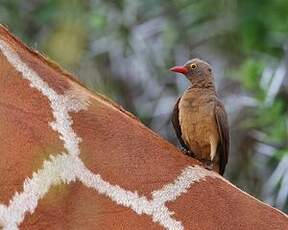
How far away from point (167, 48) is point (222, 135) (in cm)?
313

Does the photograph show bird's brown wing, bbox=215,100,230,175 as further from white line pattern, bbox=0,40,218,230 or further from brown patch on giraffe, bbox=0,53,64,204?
brown patch on giraffe, bbox=0,53,64,204

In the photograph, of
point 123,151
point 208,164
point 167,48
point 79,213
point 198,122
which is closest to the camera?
point 79,213

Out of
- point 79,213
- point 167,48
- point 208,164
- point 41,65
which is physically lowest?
point 167,48

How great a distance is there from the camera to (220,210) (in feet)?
7.90

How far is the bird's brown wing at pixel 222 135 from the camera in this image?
3059 mm

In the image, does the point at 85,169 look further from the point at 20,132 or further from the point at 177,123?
the point at 177,123

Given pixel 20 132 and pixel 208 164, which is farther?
pixel 208 164

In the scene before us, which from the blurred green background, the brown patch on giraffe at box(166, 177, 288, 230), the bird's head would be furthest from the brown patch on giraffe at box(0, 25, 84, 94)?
the blurred green background

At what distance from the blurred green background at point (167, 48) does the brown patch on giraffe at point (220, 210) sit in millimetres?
2944

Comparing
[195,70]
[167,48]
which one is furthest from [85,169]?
[167,48]

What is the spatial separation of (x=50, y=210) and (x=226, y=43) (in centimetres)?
421

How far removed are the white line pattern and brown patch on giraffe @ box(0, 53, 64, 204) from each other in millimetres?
16

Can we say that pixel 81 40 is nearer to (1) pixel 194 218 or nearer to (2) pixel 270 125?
(2) pixel 270 125

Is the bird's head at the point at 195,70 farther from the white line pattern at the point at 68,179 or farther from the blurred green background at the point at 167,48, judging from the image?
the blurred green background at the point at 167,48
